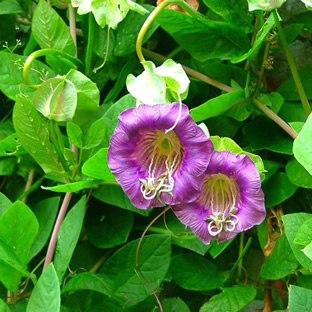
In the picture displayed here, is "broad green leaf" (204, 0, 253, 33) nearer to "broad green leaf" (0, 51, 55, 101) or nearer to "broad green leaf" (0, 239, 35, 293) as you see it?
"broad green leaf" (0, 51, 55, 101)

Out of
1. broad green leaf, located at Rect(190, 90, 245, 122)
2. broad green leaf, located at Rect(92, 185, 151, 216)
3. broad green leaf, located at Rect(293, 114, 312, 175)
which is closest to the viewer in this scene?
broad green leaf, located at Rect(293, 114, 312, 175)

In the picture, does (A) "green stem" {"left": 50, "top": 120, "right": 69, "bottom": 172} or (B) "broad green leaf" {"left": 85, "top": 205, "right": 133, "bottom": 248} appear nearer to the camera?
(A) "green stem" {"left": 50, "top": 120, "right": 69, "bottom": 172}

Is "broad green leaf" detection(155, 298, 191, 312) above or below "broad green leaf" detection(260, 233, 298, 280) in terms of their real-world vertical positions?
below

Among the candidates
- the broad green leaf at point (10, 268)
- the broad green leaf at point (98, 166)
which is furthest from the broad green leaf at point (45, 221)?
the broad green leaf at point (98, 166)

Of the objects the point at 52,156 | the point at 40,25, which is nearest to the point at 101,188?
the point at 52,156

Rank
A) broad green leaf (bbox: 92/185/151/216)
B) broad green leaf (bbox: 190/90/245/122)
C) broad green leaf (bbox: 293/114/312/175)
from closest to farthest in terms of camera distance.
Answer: broad green leaf (bbox: 293/114/312/175) < broad green leaf (bbox: 190/90/245/122) < broad green leaf (bbox: 92/185/151/216)

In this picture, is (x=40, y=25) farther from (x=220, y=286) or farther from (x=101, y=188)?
(x=220, y=286)

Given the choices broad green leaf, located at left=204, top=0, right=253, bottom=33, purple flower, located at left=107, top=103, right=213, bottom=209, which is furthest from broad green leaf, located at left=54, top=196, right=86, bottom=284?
broad green leaf, located at left=204, top=0, right=253, bottom=33
